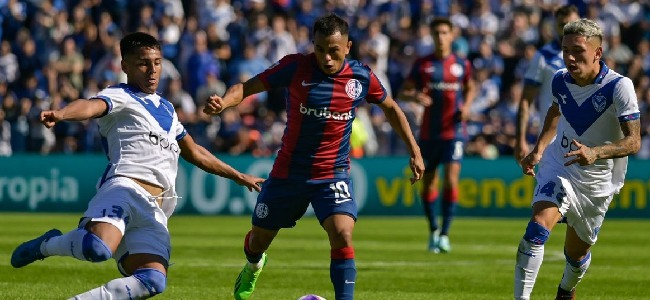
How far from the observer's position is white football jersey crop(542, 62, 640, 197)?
9047mm

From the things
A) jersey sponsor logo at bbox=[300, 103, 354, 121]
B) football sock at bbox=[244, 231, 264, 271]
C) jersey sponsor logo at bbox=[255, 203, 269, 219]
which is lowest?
football sock at bbox=[244, 231, 264, 271]

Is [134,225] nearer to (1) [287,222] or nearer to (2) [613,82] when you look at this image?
(1) [287,222]

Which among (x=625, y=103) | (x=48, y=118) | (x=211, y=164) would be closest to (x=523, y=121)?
(x=625, y=103)

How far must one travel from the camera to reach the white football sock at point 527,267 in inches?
350

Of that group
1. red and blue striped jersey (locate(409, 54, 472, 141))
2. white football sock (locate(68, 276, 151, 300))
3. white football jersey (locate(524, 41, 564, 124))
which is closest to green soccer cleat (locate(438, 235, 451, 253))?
red and blue striped jersey (locate(409, 54, 472, 141))

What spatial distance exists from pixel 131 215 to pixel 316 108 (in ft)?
6.24

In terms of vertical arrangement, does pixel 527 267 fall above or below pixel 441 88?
below

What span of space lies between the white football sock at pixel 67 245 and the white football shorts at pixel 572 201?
3484 mm

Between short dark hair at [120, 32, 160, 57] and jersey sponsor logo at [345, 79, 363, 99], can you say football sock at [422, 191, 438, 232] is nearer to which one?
jersey sponsor logo at [345, 79, 363, 99]

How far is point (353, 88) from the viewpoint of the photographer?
927 centimetres

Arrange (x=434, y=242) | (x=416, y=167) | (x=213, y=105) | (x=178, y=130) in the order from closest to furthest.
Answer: (x=213, y=105)
(x=178, y=130)
(x=416, y=167)
(x=434, y=242)

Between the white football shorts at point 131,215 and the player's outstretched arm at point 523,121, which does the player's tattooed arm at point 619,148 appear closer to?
the player's outstretched arm at point 523,121

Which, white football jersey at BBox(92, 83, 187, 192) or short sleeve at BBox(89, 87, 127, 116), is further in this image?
white football jersey at BBox(92, 83, 187, 192)

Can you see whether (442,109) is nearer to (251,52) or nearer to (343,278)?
(343,278)
